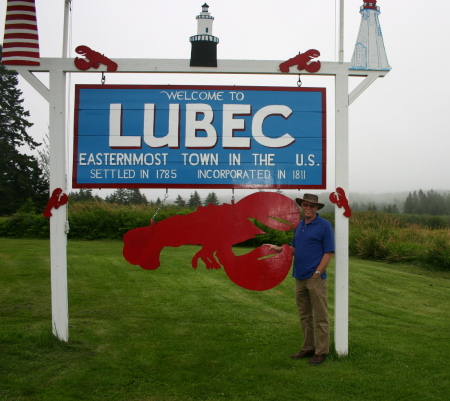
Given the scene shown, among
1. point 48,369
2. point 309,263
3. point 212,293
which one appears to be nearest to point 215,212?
point 309,263

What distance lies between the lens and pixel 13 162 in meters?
31.8

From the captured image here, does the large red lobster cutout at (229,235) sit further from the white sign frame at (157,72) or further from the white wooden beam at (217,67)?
the white wooden beam at (217,67)

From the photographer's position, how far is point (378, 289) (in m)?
10.9

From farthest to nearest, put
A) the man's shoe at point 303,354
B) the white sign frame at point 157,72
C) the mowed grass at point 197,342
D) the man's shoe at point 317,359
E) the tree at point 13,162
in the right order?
the tree at point 13,162 → the white sign frame at point 157,72 → the man's shoe at point 303,354 → the man's shoe at point 317,359 → the mowed grass at point 197,342

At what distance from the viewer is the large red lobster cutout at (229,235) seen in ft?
19.2

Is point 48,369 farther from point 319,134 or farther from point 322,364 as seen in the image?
point 319,134

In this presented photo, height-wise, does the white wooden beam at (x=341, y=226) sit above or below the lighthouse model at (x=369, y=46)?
below

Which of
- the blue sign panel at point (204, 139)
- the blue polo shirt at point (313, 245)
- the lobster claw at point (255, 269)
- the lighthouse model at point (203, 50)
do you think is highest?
the lighthouse model at point (203, 50)

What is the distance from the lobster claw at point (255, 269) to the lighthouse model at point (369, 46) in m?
2.31

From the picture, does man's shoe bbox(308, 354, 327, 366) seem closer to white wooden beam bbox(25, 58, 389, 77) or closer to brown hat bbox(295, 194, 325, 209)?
brown hat bbox(295, 194, 325, 209)

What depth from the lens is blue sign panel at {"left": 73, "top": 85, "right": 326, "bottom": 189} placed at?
5.94m

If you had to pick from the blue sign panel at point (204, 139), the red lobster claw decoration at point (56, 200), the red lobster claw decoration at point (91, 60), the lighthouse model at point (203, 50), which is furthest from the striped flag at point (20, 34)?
the lighthouse model at point (203, 50)

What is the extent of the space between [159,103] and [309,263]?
247cm

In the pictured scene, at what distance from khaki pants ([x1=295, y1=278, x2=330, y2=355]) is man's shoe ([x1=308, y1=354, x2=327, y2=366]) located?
0.13 ft
